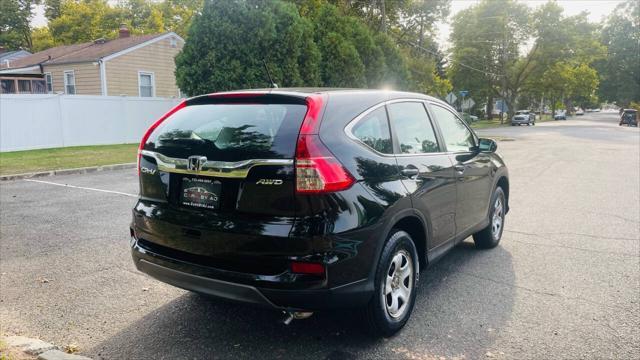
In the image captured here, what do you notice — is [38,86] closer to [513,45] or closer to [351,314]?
[351,314]

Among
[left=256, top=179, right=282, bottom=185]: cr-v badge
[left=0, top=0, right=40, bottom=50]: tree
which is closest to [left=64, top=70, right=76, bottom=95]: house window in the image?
[left=256, top=179, right=282, bottom=185]: cr-v badge

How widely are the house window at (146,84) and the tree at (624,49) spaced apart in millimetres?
75056

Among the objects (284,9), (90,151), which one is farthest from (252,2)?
(90,151)

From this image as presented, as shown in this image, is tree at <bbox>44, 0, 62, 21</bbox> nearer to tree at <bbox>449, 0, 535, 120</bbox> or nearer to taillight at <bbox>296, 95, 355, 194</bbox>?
tree at <bbox>449, 0, 535, 120</bbox>

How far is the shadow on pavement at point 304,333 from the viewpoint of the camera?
3.38 meters

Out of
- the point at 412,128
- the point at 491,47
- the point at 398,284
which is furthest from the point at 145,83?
the point at 491,47

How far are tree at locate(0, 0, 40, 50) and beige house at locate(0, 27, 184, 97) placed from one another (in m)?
30.4

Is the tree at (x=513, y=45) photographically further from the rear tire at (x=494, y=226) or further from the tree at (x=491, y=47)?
the rear tire at (x=494, y=226)

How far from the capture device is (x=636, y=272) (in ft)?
16.8

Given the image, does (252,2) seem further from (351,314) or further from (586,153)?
(351,314)

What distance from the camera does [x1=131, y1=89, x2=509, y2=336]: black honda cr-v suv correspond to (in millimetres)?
3024

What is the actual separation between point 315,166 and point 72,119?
733 inches

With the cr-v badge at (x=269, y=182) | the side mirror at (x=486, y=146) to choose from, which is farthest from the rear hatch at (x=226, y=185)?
the side mirror at (x=486, y=146)

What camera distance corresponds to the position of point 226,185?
318 centimetres
